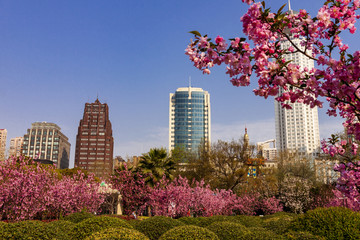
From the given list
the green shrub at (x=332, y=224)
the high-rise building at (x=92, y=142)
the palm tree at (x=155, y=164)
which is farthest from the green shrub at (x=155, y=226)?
the high-rise building at (x=92, y=142)

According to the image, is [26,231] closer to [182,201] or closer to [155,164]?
[182,201]

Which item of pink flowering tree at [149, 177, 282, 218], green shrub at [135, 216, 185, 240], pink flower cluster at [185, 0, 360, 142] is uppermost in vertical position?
pink flower cluster at [185, 0, 360, 142]

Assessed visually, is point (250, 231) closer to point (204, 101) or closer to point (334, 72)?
point (334, 72)

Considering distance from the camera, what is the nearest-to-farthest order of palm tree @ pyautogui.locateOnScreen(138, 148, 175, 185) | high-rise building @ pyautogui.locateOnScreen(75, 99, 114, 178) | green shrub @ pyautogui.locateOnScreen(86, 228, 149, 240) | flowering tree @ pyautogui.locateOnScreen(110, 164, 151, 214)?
green shrub @ pyautogui.locateOnScreen(86, 228, 149, 240) < flowering tree @ pyautogui.locateOnScreen(110, 164, 151, 214) < palm tree @ pyautogui.locateOnScreen(138, 148, 175, 185) < high-rise building @ pyautogui.locateOnScreen(75, 99, 114, 178)

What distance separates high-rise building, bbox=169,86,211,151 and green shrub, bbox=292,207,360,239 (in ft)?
533

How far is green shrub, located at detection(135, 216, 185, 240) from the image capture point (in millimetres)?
11258

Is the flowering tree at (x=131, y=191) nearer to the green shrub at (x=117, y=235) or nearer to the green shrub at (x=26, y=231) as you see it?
the green shrub at (x=26, y=231)

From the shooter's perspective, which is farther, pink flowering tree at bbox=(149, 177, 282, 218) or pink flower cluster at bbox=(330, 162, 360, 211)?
pink flowering tree at bbox=(149, 177, 282, 218)

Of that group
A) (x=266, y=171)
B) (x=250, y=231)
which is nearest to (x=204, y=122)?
(x=266, y=171)

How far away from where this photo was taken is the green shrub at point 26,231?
888cm

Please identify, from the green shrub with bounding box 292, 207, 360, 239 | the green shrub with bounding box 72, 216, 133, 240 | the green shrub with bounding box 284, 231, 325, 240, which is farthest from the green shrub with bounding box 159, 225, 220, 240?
the green shrub with bounding box 292, 207, 360, 239

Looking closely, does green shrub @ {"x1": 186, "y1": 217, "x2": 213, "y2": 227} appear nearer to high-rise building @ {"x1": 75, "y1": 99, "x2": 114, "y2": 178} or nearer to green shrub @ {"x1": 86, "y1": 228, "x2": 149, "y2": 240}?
green shrub @ {"x1": 86, "y1": 228, "x2": 149, "y2": 240}

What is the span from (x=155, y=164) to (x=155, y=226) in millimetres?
21923

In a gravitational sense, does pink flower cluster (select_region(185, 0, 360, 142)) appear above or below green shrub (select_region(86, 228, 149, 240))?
above
